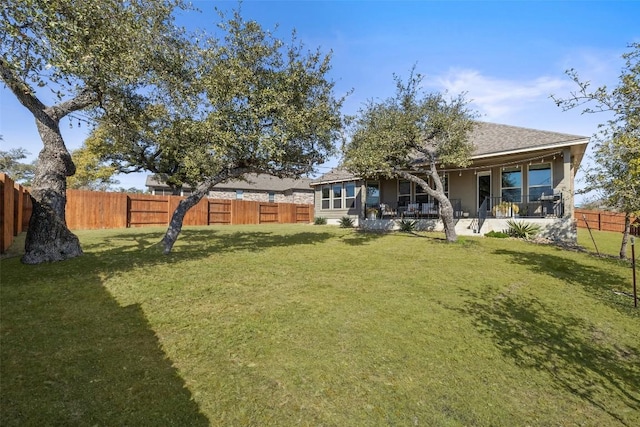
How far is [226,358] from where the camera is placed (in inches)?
129

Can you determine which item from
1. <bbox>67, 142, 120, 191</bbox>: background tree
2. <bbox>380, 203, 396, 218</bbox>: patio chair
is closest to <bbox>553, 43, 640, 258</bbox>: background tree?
<bbox>380, 203, 396, 218</bbox>: patio chair

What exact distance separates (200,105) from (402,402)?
866 centimetres

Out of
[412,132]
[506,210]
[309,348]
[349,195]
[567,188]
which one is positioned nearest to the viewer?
[309,348]

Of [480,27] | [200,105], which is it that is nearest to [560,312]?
[200,105]

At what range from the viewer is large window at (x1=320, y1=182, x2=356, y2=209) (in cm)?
2136

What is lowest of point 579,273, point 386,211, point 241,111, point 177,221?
point 579,273

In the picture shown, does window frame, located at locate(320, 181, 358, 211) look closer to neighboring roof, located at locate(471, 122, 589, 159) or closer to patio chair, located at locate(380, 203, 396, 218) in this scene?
patio chair, located at locate(380, 203, 396, 218)

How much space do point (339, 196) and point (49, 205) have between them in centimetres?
1705

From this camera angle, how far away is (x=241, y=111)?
8.41m

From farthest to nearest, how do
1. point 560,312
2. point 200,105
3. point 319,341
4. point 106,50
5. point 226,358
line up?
point 200,105
point 106,50
point 560,312
point 319,341
point 226,358

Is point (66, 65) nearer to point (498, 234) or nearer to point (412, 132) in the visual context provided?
point (412, 132)

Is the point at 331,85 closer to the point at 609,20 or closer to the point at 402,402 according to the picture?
the point at 609,20

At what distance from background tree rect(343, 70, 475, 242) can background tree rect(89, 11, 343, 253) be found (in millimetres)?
2199

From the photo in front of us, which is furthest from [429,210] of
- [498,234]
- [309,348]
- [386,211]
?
[309,348]
